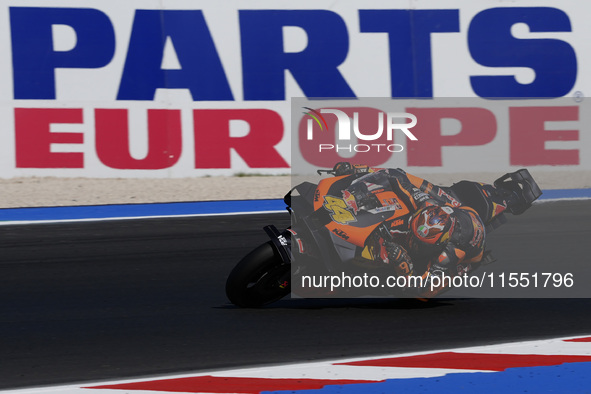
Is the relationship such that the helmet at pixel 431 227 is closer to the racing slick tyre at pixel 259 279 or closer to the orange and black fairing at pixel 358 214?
the orange and black fairing at pixel 358 214

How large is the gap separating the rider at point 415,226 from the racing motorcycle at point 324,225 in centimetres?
4

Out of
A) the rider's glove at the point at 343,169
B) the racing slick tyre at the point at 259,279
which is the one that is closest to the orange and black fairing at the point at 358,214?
the rider's glove at the point at 343,169

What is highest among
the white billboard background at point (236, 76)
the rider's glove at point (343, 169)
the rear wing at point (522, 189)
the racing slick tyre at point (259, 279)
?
the white billboard background at point (236, 76)

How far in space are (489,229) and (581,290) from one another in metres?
1.42

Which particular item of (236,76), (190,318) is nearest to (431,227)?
(190,318)

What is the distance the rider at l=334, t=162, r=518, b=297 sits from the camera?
5.80m

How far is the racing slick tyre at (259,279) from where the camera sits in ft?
19.5

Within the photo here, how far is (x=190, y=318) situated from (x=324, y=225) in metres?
1.21

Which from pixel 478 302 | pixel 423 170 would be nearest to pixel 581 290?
pixel 478 302

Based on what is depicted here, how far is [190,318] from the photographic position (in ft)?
20.8

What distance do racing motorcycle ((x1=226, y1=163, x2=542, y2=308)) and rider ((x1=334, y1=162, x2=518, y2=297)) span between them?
4 centimetres

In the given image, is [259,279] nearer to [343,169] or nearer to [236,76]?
[343,169]

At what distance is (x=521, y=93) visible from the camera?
45.6 feet

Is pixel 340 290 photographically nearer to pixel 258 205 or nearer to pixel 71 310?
pixel 71 310
